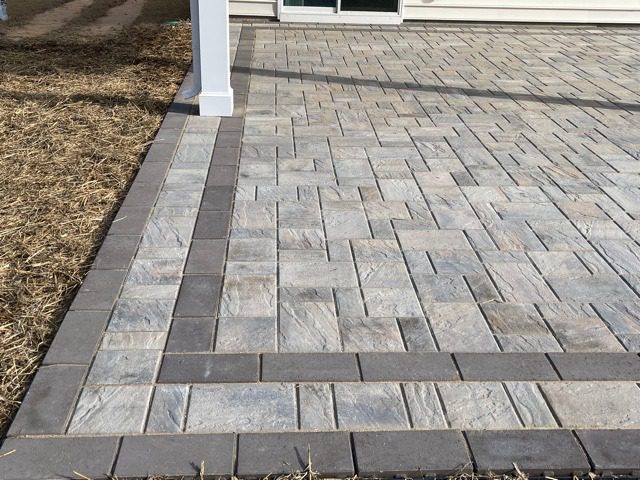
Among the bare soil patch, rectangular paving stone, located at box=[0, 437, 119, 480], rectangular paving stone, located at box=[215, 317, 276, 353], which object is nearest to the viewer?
rectangular paving stone, located at box=[0, 437, 119, 480]

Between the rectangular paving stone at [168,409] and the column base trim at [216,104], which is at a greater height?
the column base trim at [216,104]

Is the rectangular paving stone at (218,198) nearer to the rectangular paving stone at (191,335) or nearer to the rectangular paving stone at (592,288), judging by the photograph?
the rectangular paving stone at (191,335)

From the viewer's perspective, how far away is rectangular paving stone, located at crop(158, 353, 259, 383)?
2725 mm

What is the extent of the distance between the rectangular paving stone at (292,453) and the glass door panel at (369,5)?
9.31 metres

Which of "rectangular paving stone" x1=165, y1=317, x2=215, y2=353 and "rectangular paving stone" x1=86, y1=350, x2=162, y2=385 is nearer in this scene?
"rectangular paving stone" x1=86, y1=350, x2=162, y2=385

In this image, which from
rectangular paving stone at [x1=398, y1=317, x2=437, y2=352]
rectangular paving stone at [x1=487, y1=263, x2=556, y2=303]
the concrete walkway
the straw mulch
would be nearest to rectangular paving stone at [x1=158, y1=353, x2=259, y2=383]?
the concrete walkway

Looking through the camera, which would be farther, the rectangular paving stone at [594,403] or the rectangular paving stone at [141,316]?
the rectangular paving stone at [141,316]

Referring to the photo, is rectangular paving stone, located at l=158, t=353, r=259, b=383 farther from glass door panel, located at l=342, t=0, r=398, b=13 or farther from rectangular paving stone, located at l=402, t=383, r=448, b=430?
glass door panel, located at l=342, t=0, r=398, b=13

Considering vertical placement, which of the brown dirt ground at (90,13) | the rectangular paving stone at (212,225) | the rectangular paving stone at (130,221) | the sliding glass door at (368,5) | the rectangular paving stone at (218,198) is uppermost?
the sliding glass door at (368,5)

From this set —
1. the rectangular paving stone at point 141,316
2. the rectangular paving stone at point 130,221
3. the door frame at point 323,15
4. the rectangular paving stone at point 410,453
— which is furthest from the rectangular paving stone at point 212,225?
the door frame at point 323,15

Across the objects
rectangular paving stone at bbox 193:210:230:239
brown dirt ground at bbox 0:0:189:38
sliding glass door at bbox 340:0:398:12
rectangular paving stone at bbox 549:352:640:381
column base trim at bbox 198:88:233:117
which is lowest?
rectangular paving stone at bbox 549:352:640:381

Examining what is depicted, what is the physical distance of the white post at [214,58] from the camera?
18.8ft

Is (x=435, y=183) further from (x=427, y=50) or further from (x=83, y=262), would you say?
(x=427, y=50)

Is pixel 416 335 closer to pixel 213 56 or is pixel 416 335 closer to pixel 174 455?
pixel 174 455
